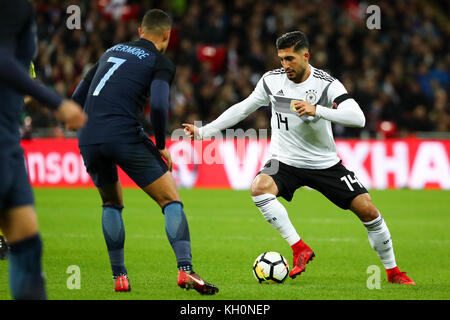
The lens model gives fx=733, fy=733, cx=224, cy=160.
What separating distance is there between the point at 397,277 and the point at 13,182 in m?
4.11

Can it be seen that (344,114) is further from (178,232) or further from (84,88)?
(84,88)

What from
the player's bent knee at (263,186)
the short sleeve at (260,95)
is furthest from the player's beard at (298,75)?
the player's bent knee at (263,186)

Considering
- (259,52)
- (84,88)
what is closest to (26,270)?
(84,88)

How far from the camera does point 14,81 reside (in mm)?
3951

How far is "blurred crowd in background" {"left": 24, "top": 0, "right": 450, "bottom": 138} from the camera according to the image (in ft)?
61.5

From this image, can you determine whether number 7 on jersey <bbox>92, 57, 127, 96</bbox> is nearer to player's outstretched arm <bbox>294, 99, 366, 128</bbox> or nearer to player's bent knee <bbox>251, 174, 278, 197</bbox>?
player's outstretched arm <bbox>294, 99, 366, 128</bbox>

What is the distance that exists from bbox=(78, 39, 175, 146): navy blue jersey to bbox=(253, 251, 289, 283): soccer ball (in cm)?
180

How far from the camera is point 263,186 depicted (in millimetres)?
7102

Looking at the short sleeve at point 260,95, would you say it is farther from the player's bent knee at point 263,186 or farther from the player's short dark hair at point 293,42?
the player's bent knee at point 263,186

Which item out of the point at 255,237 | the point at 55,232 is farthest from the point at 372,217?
the point at 55,232

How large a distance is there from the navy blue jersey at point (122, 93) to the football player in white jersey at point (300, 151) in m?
1.19

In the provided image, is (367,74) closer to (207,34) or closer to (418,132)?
(418,132)

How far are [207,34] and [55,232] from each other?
1132 centimetres

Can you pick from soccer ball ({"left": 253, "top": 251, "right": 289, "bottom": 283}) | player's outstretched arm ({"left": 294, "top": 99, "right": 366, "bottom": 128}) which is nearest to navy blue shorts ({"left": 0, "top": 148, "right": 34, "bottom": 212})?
player's outstretched arm ({"left": 294, "top": 99, "right": 366, "bottom": 128})
